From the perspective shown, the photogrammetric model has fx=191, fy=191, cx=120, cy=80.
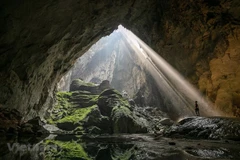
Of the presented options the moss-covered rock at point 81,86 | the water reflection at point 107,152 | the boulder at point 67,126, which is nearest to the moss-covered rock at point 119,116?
the boulder at point 67,126

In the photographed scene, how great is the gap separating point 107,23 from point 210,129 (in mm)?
15035

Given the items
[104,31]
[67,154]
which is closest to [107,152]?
[67,154]

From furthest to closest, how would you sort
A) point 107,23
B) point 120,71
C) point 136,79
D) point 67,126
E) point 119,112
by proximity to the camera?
point 120,71, point 136,79, point 119,112, point 67,126, point 107,23

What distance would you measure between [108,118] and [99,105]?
13.0 ft

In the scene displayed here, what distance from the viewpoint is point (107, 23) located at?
20906mm

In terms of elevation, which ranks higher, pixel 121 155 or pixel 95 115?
pixel 95 115

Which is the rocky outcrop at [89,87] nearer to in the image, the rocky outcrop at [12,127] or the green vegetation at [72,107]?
the green vegetation at [72,107]

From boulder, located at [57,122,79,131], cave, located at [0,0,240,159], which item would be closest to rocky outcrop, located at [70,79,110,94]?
cave, located at [0,0,240,159]

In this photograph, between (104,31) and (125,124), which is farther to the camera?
(104,31)

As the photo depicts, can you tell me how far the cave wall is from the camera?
43.3 ft

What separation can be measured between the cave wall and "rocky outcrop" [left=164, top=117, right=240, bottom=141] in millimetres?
5637

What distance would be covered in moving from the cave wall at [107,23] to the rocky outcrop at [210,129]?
18.5 ft

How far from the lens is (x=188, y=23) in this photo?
15844mm

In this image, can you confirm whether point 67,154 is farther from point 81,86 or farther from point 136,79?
point 136,79
